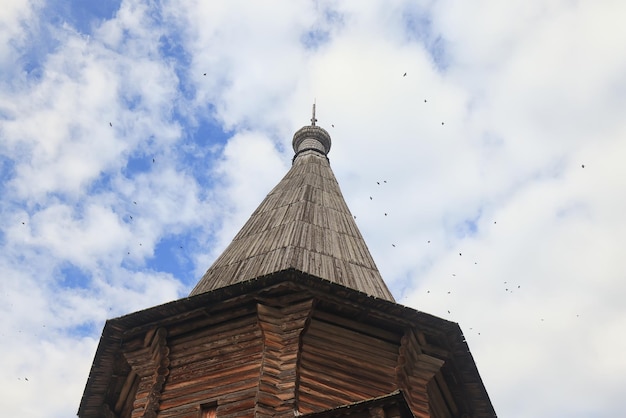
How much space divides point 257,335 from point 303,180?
7417mm

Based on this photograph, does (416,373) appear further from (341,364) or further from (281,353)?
(281,353)

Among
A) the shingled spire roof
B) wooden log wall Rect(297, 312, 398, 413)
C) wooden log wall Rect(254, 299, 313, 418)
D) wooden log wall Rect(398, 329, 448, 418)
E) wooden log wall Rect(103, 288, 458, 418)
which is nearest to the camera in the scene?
wooden log wall Rect(254, 299, 313, 418)

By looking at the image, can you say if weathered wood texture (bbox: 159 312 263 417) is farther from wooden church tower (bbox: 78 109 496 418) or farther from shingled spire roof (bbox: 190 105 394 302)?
shingled spire roof (bbox: 190 105 394 302)

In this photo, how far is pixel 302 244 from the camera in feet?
46.4

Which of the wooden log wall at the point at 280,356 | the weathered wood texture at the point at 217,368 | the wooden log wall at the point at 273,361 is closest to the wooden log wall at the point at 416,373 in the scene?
the wooden log wall at the point at 273,361

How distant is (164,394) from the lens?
11.5 m

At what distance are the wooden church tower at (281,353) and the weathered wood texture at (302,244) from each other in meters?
0.07

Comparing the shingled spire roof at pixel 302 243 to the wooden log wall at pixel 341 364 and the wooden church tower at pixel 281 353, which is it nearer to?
the wooden church tower at pixel 281 353

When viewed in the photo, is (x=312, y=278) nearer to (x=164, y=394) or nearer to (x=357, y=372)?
(x=357, y=372)

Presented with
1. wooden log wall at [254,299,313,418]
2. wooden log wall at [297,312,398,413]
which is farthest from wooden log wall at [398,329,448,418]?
wooden log wall at [254,299,313,418]

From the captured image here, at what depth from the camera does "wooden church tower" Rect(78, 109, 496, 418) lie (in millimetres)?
10844

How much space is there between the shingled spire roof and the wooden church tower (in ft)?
0.24

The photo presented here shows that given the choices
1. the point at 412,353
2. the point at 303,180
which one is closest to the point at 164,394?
the point at 412,353

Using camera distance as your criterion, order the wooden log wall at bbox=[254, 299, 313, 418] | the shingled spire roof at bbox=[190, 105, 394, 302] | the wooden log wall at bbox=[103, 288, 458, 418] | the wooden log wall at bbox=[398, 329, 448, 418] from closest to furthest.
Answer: the wooden log wall at bbox=[254, 299, 313, 418], the wooden log wall at bbox=[103, 288, 458, 418], the wooden log wall at bbox=[398, 329, 448, 418], the shingled spire roof at bbox=[190, 105, 394, 302]
